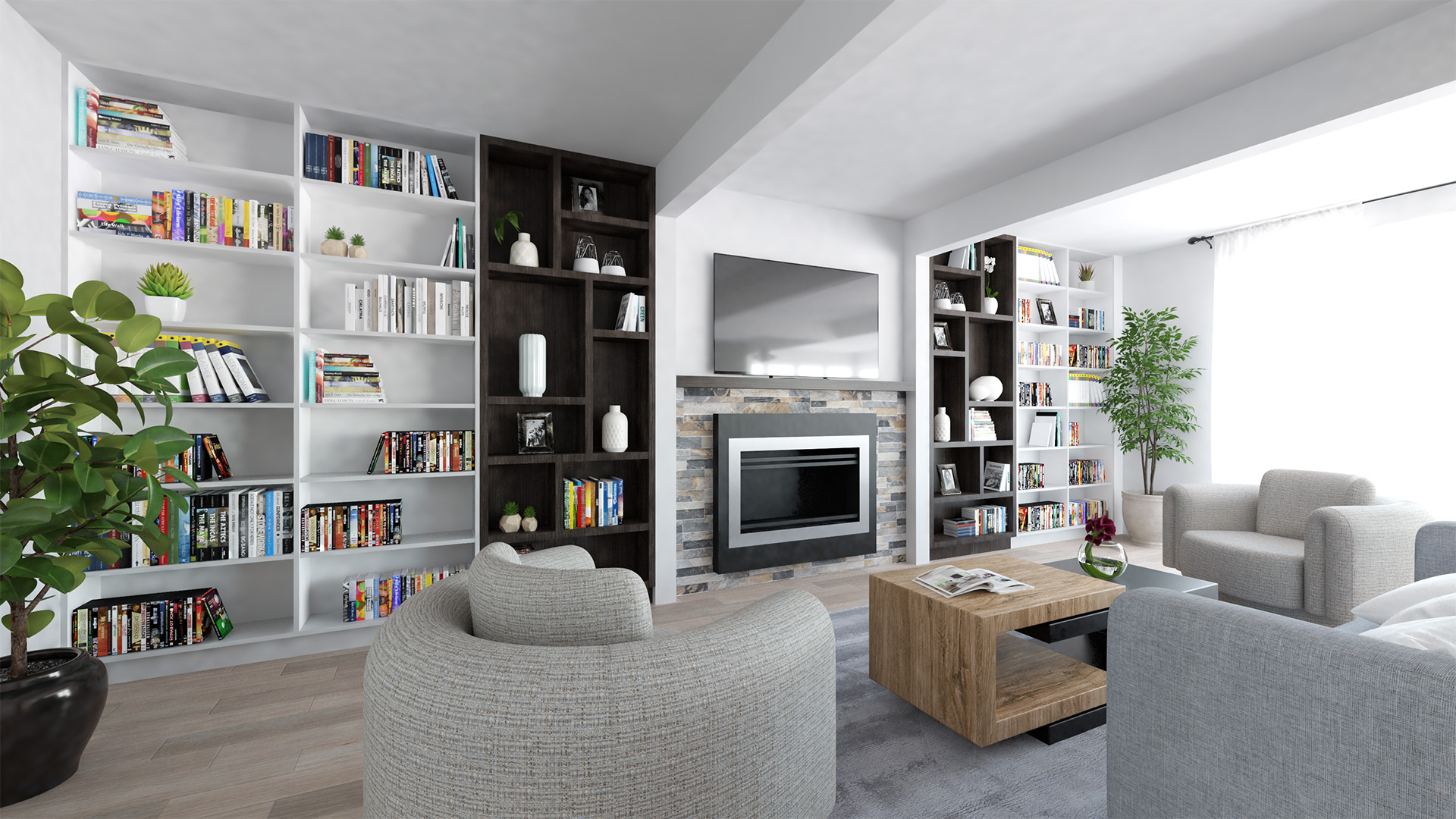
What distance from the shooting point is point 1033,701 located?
1.94 m

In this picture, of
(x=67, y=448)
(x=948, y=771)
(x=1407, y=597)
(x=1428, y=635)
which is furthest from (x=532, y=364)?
(x=1407, y=597)

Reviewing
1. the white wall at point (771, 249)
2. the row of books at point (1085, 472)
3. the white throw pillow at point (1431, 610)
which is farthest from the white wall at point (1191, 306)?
the white throw pillow at point (1431, 610)

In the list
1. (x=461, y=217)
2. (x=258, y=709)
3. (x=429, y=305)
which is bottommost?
(x=258, y=709)

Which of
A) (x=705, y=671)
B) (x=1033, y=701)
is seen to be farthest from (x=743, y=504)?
(x=705, y=671)

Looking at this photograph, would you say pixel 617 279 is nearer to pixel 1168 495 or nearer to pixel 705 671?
pixel 705 671

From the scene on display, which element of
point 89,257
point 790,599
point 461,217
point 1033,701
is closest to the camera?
point 790,599

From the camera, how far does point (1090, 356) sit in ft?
17.8

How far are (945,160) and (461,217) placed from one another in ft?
8.66

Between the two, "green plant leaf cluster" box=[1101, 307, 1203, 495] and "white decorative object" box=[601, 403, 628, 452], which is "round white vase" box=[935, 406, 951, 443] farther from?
"white decorative object" box=[601, 403, 628, 452]

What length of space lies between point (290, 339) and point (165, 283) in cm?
50

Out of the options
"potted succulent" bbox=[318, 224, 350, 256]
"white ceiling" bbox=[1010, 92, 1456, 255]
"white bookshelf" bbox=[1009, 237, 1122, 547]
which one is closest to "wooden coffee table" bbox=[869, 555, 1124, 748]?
"white ceiling" bbox=[1010, 92, 1456, 255]

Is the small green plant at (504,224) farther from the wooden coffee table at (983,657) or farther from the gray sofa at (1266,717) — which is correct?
the gray sofa at (1266,717)

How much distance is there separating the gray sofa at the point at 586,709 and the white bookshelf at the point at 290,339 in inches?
77.2

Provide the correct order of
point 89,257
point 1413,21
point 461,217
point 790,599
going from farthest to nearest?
point 461,217
point 89,257
point 1413,21
point 790,599
